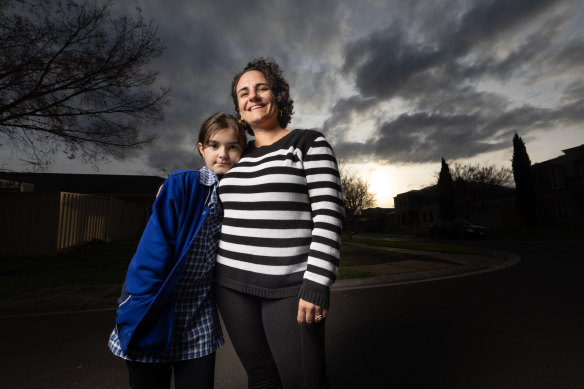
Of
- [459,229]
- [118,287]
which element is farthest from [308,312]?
[459,229]

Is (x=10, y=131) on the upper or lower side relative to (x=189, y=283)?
upper

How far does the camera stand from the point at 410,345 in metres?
3.14

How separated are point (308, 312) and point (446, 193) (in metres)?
40.3

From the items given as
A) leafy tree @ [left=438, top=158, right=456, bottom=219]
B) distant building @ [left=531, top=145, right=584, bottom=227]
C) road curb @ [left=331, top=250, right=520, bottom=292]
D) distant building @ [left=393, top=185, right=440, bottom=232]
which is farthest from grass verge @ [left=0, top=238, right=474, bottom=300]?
distant building @ [left=393, top=185, right=440, bottom=232]

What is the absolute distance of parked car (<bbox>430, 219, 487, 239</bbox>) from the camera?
20375mm

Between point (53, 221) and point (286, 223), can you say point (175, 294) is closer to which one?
point (286, 223)

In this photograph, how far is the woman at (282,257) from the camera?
1.26m

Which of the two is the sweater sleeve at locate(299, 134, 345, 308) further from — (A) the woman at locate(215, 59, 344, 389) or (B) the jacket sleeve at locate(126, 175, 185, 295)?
(B) the jacket sleeve at locate(126, 175, 185, 295)

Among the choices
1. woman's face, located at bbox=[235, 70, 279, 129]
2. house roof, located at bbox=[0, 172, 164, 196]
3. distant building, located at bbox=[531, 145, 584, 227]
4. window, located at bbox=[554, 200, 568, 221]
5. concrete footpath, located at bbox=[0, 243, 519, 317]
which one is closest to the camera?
woman's face, located at bbox=[235, 70, 279, 129]

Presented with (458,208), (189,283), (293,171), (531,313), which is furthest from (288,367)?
(458,208)

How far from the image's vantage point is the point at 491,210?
113ft

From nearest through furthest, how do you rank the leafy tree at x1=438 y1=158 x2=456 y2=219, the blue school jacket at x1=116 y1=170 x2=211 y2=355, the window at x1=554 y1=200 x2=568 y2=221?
the blue school jacket at x1=116 y1=170 x2=211 y2=355
the window at x1=554 y1=200 x2=568 y2=221
the leafy tree at x1=438 y1=158 x2=456 y2=219

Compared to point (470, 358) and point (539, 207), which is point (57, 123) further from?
point (539, 207)

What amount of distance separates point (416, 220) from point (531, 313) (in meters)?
57.8
